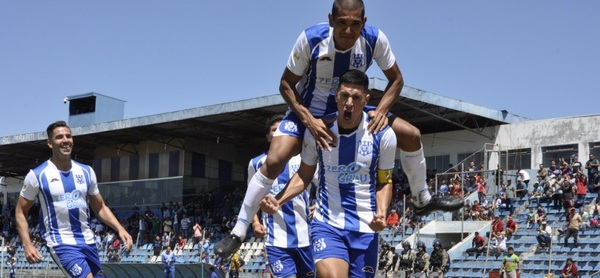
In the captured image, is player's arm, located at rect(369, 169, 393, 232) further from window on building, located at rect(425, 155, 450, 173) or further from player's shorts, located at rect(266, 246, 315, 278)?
window on building, located at rect(425, 155, 450, 173)

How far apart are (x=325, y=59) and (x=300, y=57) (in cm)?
22

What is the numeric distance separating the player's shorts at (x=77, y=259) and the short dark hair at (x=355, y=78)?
3942 mm

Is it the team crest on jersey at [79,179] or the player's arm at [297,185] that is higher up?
the team crest on jersey at [79,179]

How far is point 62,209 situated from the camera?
9625 millimetres

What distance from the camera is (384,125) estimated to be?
7383mm

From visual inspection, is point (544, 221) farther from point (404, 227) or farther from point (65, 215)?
point (65, 215)

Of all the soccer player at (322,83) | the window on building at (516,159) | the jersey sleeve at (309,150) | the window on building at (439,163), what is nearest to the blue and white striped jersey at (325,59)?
the soccer player at (322,83)

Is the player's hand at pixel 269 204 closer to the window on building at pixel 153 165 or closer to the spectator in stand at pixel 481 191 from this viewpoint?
the spectator in stand at pixel 481 191

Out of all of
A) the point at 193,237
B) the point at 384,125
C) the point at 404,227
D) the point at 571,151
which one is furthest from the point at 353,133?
the point at 193,237

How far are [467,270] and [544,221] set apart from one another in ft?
11.1

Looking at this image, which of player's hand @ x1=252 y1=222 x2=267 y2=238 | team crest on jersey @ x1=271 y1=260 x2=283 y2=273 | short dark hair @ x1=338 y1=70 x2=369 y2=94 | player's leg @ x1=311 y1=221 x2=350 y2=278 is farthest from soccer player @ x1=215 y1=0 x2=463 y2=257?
team crest on jersey @ x1=271 y1=260 x2=283 y2=273

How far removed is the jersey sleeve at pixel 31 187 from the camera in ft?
31.7

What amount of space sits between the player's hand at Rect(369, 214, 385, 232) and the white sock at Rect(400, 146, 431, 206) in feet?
3.08

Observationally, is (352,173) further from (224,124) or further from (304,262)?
(224,124)
